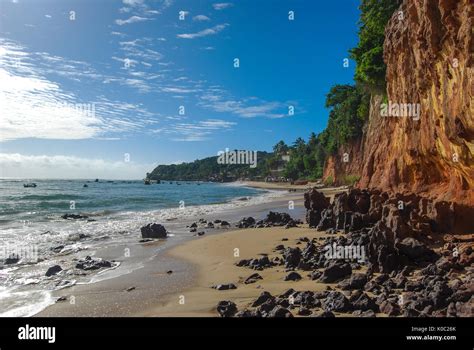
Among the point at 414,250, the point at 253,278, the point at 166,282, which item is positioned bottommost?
the point at 166,282

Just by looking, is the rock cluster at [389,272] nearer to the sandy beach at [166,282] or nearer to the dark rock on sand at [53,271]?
the sandy beach at [166,282]

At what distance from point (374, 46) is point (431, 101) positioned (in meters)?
14.4

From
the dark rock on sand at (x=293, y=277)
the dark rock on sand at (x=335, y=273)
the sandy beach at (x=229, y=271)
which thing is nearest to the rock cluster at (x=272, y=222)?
the sandy beach at (x=229, y=271)

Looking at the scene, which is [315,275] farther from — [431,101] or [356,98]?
[356,98]

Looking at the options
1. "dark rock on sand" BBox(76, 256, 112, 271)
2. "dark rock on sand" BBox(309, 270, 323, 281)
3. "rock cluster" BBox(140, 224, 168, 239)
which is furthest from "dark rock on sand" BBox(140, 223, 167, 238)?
"dark rock on sand" BBox(309, 270, 323, 281)

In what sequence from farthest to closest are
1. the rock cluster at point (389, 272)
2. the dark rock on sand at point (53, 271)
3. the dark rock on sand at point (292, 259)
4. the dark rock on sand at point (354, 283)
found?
the dark rock on sand at point (53, 271) < the dark rock on sand at point (292, 259) < the dark rock on sand at point (354, 283) < the rock cluster at point (389, 272)

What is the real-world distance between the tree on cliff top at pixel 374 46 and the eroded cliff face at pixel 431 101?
4.12 m

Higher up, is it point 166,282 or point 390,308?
point 390,308

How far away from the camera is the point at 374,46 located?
27.4 meters

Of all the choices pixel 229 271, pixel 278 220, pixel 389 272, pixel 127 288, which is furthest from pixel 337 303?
pixel 278 220

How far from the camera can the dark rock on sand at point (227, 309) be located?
789 cm

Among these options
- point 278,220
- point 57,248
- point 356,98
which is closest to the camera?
point 57,248
